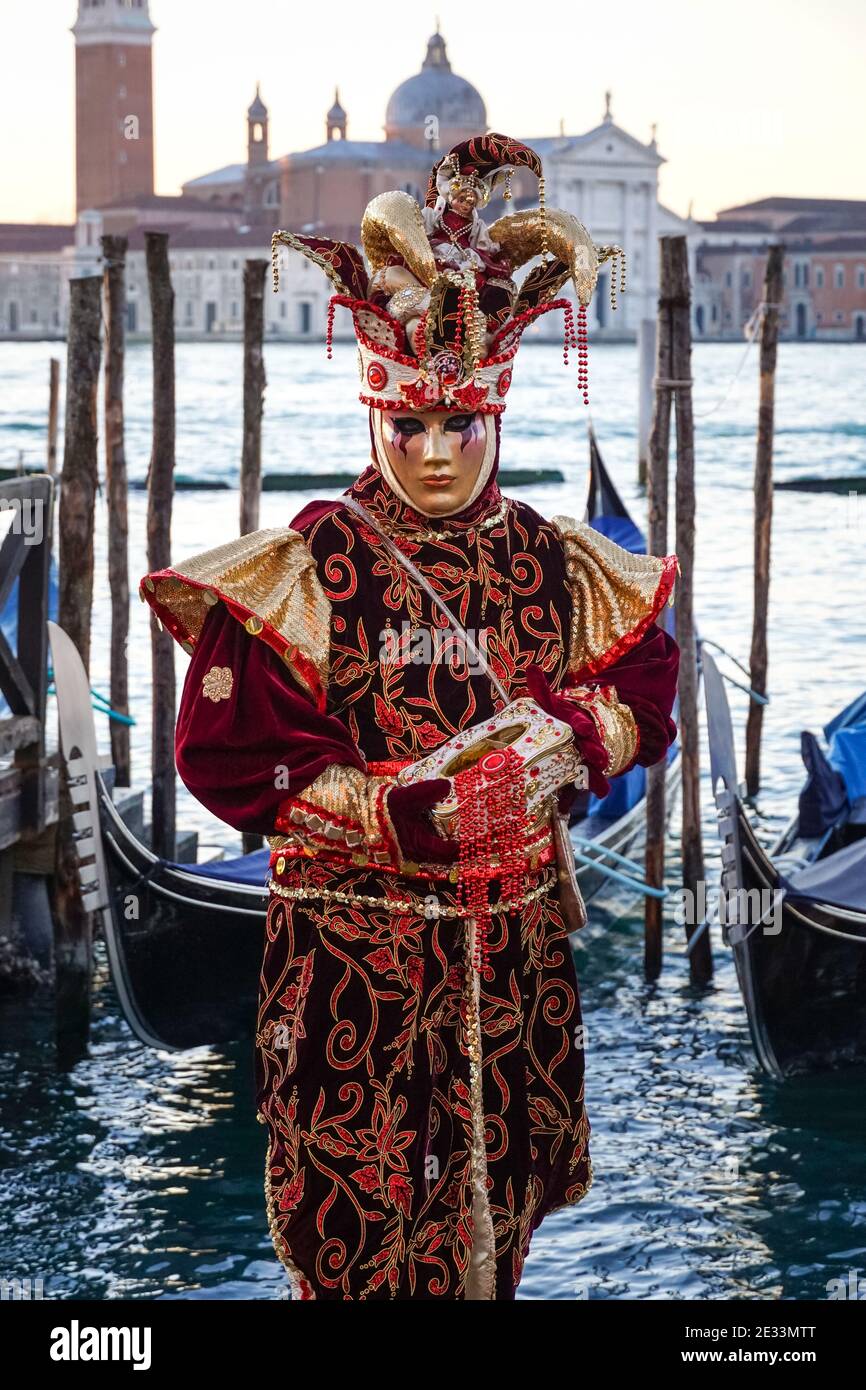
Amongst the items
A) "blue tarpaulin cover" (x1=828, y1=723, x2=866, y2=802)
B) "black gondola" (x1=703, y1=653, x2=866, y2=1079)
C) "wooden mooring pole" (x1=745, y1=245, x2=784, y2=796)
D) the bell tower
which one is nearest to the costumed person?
"black gondola" (x1=703, y1=653, x2=866, y2=1079)

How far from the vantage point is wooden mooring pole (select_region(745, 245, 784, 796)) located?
336 inches

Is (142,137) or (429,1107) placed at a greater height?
(142,137)

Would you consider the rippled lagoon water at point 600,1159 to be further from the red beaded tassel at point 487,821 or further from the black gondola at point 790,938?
the red beaded tassel at point 487,821

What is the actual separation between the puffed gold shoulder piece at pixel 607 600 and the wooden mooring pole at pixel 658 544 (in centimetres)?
328

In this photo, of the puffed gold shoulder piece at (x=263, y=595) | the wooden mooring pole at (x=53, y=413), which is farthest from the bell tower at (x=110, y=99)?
the puffed gold shoulder piece at (x=263, y=595)

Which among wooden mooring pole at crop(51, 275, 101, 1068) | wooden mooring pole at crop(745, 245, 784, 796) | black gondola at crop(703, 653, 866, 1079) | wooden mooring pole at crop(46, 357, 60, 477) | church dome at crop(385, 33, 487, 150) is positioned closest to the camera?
black gondola at crop(703, 653, 866, 1079)

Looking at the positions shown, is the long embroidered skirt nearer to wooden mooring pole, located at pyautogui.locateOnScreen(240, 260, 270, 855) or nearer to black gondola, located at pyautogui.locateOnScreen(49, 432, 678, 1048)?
black gondola, located at pyautogui.locateOnScreen(49, 432, 678, 1048)

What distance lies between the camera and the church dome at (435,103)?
7812cm

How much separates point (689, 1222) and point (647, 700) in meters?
2.00

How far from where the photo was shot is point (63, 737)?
4.55 metres

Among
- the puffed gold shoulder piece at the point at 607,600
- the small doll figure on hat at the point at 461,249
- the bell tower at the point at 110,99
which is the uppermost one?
the bell tower at the point at 110,99

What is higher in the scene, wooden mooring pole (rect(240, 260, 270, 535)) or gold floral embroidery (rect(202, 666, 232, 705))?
wooden mooring pole (rect(240, 260, 270, 535))
